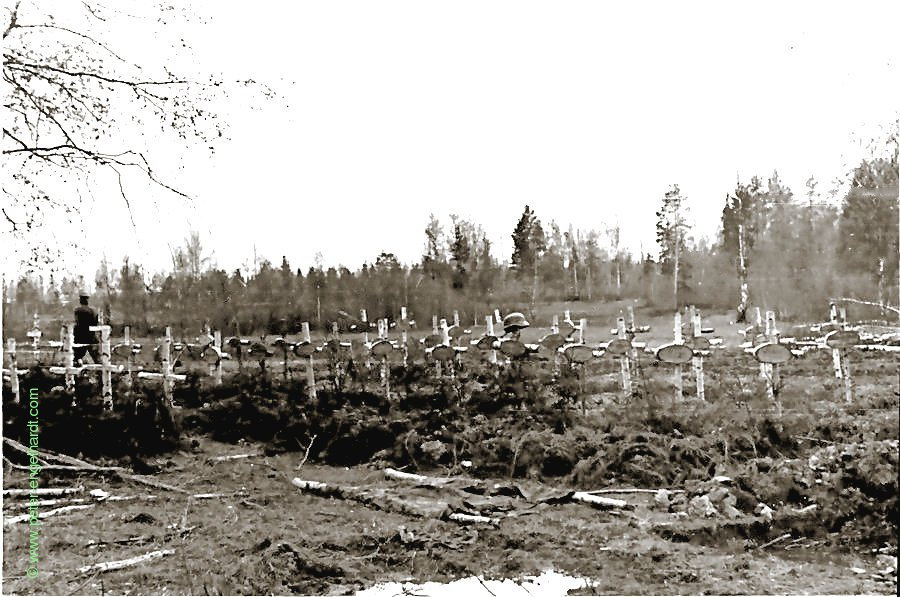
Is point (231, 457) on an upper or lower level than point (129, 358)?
lower

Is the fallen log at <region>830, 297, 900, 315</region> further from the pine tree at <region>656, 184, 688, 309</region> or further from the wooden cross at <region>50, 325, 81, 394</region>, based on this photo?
the wooden cross at <region>50, 325, 81, 394</region>

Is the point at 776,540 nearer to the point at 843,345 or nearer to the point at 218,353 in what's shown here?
the point at 843,345

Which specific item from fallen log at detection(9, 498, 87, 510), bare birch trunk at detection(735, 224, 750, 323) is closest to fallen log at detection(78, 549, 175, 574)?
fallen log at detection(9, 498, 87, 510)

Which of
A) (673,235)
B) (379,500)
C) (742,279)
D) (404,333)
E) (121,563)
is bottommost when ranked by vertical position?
(121,563)

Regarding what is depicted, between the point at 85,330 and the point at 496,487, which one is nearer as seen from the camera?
the point at 496,487

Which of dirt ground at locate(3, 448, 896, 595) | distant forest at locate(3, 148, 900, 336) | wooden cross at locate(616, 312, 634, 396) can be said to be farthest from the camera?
wooden cross at locate(616, 312, 634, 396)

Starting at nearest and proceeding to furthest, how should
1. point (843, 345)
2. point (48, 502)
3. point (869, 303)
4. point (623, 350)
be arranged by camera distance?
1. point (869, 303)
2. point (843, 345)
3. point (48, 502)
4. point (623, 350)

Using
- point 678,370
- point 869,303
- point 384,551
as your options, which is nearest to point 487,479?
point 384,551

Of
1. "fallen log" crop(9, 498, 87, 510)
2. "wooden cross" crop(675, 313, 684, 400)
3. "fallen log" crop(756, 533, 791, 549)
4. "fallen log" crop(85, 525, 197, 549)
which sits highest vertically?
"wooden cross" crop(675, 313, 684, 400)
